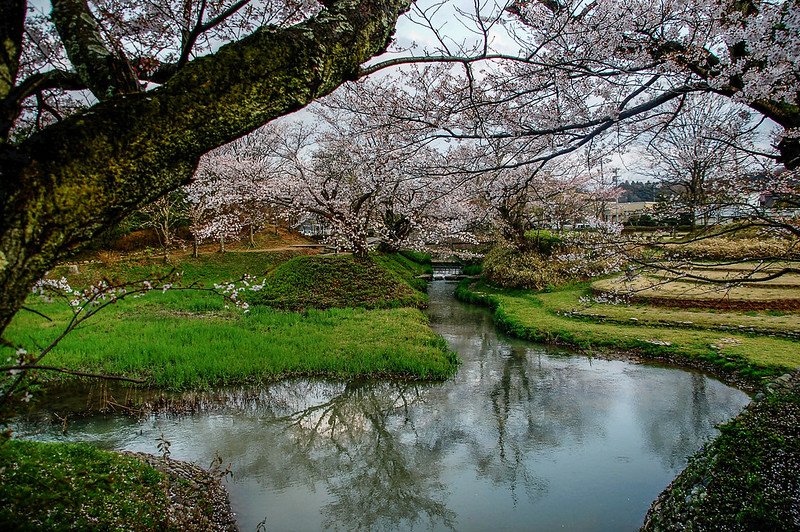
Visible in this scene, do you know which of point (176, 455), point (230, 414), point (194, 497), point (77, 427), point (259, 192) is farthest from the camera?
point (259, 192)

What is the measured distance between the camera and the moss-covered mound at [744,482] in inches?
119

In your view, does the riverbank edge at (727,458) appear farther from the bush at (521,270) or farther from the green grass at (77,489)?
the bush at (521,270)

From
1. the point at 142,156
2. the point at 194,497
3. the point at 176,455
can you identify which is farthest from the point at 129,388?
the point at 142,156

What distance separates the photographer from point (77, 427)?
18.1 feet

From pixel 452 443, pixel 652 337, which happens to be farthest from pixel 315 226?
pixel 452 443

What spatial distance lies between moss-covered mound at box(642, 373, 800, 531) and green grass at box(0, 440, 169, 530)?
12.5 feet

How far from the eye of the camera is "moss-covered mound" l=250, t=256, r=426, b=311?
1202 centimetres

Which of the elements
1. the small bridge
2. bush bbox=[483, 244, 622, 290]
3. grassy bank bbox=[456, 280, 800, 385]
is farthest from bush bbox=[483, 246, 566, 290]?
the small bridge

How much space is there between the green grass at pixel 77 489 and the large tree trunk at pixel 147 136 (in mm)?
1746

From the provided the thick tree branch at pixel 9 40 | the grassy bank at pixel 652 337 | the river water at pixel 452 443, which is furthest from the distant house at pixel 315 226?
the thick tree branch at pixel 9 40

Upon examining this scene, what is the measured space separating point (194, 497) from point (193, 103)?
3535 mm

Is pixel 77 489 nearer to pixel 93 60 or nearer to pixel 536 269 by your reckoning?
pixel 93 60

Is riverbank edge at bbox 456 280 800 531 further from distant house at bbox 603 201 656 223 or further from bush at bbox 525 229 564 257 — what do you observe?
bush at bbox 525 229 564 257

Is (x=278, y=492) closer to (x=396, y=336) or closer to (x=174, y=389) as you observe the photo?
(x=174, y=389)
